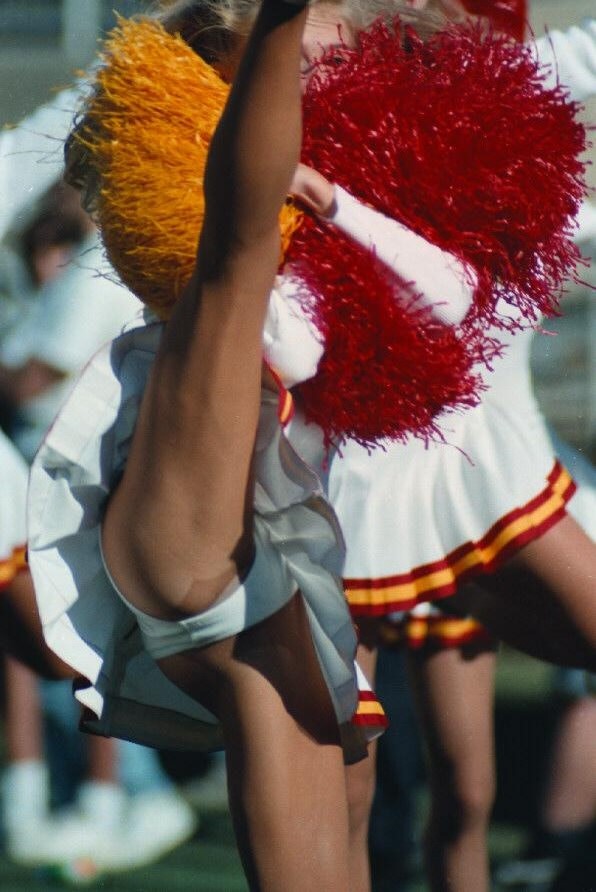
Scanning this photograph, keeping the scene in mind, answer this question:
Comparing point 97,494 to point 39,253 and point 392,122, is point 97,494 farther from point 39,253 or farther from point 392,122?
point 39,253

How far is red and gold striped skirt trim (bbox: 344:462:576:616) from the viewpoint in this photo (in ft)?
5.31

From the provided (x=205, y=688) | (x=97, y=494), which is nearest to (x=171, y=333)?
(x=97, y=494)

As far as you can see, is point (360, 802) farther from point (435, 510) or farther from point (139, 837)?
point (139, 837)

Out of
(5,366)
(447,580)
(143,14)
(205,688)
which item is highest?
(143,14)

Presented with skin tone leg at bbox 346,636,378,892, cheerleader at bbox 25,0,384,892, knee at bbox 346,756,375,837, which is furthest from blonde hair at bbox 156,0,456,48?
knee at bbox 346,756,375,837

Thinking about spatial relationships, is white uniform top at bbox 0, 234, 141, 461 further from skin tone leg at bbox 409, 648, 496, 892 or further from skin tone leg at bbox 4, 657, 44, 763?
skin tone leg at bbox 409, 648, 496, 892

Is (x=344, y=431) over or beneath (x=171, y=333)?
beneath

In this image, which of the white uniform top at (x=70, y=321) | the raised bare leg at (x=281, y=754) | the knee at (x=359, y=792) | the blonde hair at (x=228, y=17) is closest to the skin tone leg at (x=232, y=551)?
the raised bare leg at (x=281, y=754)

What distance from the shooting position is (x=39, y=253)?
2428 mm

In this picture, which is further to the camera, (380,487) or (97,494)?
(380,487)

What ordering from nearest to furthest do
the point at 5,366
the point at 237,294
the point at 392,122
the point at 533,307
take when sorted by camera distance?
1. the point at 237,294
2. the point at 392,122
3. the point at 533,307
4. the point at 5,366

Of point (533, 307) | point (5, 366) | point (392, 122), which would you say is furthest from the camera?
point (5, 366)

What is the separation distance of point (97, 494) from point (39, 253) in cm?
123

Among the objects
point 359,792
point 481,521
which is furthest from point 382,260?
point 359,792
